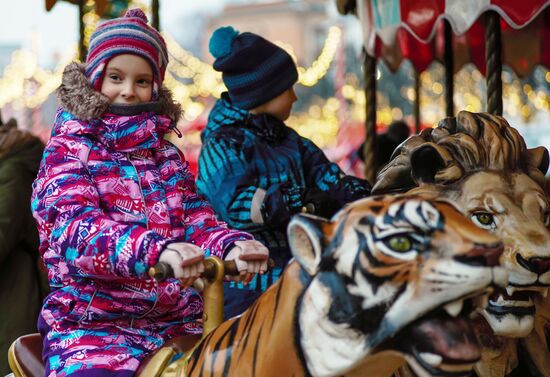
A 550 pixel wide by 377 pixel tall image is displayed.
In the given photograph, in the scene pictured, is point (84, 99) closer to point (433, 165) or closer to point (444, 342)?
point (433, 165)

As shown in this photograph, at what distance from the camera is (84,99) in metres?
2.46

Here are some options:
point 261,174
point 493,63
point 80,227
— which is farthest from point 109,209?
point 493,63

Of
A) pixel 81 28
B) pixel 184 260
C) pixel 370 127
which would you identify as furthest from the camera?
pixel 370 127

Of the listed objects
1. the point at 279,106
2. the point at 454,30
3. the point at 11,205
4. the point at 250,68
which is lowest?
the point at 11,205

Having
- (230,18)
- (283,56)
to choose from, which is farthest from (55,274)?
(230,18)

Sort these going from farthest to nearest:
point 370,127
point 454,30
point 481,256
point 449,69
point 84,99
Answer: point 449,69, point 370,127, point 454,30, point 84,99, point 481,256

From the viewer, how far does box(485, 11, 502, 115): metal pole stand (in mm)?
3752

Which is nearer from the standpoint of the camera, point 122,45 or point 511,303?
point 511,303

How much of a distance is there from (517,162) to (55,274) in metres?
1.28

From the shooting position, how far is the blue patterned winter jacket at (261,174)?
3.29 m

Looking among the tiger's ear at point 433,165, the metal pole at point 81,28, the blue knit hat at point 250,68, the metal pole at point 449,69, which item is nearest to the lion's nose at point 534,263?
the tiger's ear at point 433,165

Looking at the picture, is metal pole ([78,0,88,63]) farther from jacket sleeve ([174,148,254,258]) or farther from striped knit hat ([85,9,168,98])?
jacket sleeve ([174,148,254,258])

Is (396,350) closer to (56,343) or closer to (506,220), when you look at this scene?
(506,220)

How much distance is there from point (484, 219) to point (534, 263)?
0.56ft
